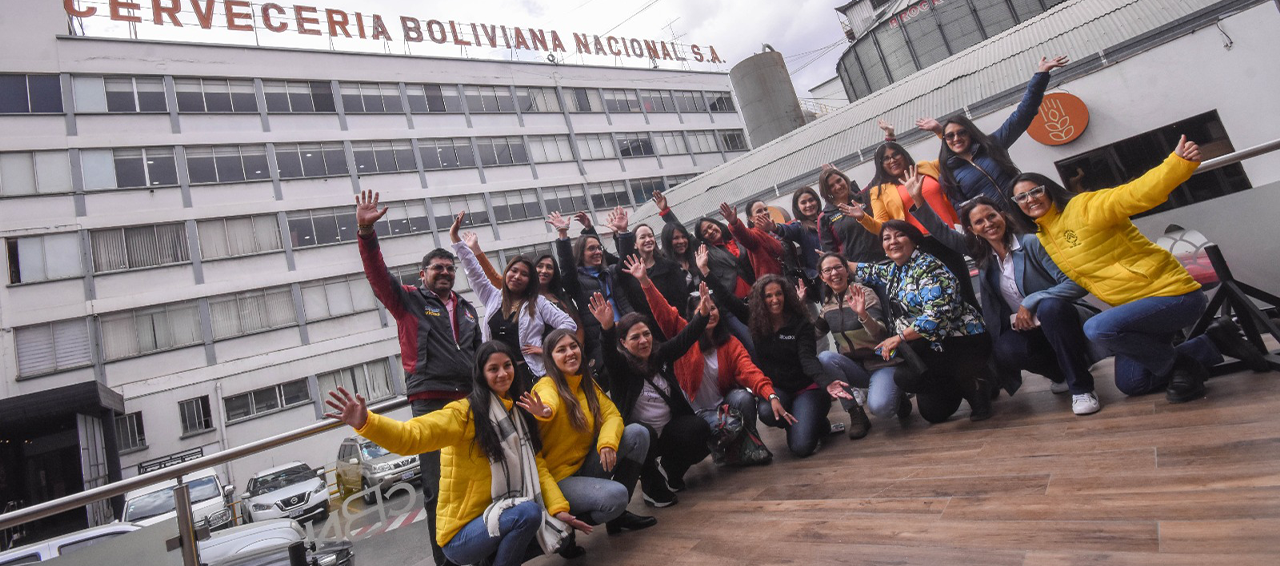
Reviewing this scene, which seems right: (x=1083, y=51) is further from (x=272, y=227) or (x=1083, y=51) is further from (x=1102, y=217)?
(x=272, y=227)

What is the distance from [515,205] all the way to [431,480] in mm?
22231

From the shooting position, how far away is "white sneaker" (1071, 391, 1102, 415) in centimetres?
315

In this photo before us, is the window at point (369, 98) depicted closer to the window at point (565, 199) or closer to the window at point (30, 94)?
the window at point (565, 199)

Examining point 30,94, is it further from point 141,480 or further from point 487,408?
point 487,408

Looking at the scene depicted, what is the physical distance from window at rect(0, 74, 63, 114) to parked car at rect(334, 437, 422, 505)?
2045cm

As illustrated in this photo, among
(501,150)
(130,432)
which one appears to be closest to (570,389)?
(130,432)

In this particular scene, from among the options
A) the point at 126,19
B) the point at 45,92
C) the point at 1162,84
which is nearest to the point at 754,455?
the point at 1162,84

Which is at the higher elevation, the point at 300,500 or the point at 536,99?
the point at 536,99

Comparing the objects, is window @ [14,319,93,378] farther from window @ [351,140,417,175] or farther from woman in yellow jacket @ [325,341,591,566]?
woman in yellow jacket @ [325,341,591,566]

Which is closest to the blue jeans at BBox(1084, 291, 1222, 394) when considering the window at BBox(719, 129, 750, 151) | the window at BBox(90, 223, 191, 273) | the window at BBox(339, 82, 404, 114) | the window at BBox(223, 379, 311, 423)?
the window at BBox(223, 379, 311, 423)

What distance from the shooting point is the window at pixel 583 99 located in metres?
28.0

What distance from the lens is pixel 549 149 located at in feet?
87.2

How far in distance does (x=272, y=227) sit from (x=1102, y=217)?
72.0 feet

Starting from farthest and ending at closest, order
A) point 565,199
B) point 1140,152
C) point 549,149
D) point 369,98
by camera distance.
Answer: point 549,149 < point 565,199 < point 369,98 < point 1140,152
